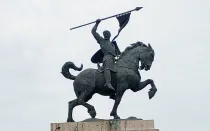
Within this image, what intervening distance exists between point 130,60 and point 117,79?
2.41 feet

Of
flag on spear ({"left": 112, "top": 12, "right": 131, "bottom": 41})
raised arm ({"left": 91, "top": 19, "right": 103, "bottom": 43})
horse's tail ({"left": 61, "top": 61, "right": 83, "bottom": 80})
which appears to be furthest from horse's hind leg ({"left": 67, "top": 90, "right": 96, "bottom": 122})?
flag on spear ({"left": 112, "top": 12, "right": 131, "bottom": 41})

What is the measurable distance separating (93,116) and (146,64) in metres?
2.07

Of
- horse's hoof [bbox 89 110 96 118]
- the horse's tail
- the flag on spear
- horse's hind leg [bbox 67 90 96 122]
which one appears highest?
the flag on spear

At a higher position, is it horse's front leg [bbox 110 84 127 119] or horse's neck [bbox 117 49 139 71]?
horse's neck [bbox 117 49 139 71]

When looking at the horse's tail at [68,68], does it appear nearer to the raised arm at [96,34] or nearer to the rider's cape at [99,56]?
the rider's cape at [99,56]

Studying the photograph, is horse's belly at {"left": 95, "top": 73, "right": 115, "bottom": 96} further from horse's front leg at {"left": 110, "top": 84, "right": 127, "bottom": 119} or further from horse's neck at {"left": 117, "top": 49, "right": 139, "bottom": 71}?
horse's neck at {"left": 117, "top": 49, "right": 139, "bottom": 71}

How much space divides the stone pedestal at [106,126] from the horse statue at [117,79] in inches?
14.3

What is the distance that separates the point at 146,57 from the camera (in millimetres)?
12820

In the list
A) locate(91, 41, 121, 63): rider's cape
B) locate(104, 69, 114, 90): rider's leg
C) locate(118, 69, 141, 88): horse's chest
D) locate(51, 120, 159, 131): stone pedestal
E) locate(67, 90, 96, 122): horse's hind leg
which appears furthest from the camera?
locate(91, 41, 121, 63): rider's cape

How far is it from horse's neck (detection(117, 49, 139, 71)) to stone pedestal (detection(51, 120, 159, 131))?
62.8 inches

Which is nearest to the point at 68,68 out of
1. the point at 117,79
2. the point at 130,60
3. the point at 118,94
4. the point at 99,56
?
the point at 99,56

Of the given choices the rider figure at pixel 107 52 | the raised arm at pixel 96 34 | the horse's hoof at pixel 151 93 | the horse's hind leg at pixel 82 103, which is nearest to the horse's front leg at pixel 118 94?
the rider figure at pixel 107 52

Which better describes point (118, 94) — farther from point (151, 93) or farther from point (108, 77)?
point (151, 93)

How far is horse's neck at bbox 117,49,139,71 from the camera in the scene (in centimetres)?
1268
